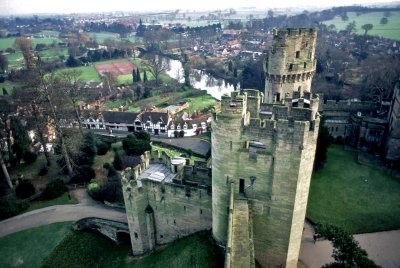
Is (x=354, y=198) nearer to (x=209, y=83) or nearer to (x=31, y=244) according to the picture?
(x=31, y=244)

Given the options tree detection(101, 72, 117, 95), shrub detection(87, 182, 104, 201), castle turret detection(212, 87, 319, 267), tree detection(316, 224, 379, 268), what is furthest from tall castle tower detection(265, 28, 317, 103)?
tree detection(101, 72, 117, 95)

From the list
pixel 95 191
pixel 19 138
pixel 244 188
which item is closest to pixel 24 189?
pixel 95 191

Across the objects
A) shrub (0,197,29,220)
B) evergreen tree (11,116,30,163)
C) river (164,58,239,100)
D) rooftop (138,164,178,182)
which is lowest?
river (164,58,239,100)

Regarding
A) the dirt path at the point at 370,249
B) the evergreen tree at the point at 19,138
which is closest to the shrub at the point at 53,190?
the evergreen tree at the point at 19,138

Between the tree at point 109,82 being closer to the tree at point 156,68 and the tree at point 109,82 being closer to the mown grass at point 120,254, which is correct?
the tree at point 156,68

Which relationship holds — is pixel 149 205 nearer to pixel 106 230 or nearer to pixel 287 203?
pixel 106 230

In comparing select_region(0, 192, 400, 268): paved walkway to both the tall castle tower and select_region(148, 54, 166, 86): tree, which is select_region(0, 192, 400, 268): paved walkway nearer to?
the tall castle tower
